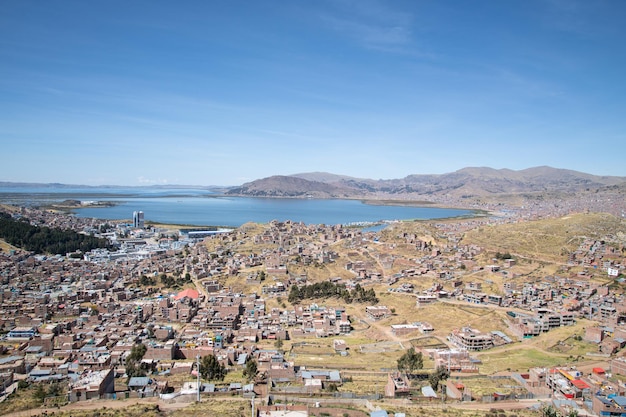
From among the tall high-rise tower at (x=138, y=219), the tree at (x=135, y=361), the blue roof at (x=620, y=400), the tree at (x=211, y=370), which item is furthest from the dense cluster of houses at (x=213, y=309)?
the tall high-rise tower at (x=138, y=219)

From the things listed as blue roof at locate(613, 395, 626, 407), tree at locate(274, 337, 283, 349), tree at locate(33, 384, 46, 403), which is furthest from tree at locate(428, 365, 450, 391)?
tree at locate(33, 384, 46, 403)

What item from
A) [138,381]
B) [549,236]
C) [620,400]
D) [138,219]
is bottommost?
[138,381]

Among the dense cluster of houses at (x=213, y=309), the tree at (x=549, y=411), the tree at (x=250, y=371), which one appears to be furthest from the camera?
the dense cluster of houses at (x=213, y=309)

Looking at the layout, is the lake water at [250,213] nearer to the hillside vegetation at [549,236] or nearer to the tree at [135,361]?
the hillside vegetation at [549,236]

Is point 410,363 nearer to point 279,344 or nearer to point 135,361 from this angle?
point 279,344

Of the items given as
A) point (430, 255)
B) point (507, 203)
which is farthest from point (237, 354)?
point (507, 203)

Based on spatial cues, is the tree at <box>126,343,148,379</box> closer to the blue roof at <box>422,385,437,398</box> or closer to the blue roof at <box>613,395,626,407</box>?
the blue roof at <box>422,385,437,398</box>

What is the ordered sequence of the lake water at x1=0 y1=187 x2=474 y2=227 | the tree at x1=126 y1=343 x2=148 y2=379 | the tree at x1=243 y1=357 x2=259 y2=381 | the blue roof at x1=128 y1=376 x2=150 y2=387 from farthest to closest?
1. the lake water at x1=0 y1=187 x2=474 y2=227
2. the tree at x1=126 y1=343 x2=148 y2=379
3. the tree at x1=243 y1=357 x2=259 y2=381
4. the blue roof at x1=128 y1=376 x2=150 y2=387

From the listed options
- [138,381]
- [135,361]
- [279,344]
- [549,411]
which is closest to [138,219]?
[135,361]
